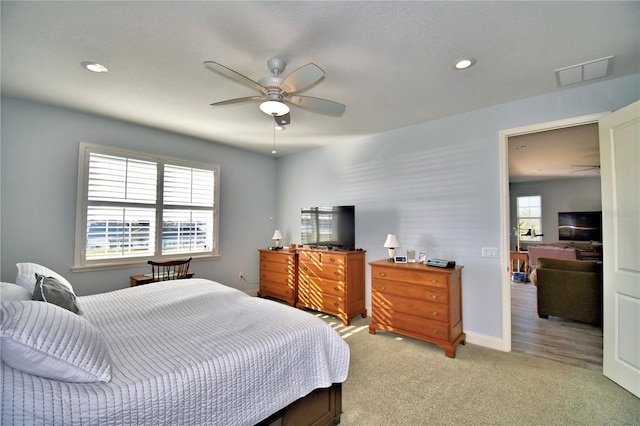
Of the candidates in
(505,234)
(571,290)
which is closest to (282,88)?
(505,234)

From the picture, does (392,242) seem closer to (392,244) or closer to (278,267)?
(392,244)

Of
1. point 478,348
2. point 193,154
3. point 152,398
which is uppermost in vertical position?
point 193,154

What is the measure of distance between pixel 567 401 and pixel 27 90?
563 centimetres

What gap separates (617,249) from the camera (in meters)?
2.44

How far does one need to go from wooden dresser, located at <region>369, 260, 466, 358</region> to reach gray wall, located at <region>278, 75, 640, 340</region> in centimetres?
31

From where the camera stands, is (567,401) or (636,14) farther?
(567,401)

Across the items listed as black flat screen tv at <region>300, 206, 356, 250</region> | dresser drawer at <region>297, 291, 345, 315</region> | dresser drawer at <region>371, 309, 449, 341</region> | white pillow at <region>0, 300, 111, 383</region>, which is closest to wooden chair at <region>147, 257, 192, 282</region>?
dresser drawer at <region>297, 291, 345, 315</region>

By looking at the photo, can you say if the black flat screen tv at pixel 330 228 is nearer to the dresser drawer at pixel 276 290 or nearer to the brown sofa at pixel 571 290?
the dresser drawer at pixel 276 290

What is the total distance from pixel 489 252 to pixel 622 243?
104cm

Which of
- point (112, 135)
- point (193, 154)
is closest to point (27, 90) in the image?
point (112, 135)

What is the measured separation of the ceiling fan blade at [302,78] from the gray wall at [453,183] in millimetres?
2209

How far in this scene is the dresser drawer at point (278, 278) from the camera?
4.59 m

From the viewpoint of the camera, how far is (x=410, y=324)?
10.5ft

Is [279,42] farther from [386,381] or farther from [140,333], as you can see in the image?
[386,381]
